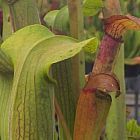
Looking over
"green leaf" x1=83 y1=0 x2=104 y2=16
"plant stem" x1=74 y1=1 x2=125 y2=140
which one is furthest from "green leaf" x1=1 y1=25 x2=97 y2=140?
"green leaf" x1=83 y1=0 x2=104 y2=16

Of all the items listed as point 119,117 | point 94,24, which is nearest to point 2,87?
point 119,117

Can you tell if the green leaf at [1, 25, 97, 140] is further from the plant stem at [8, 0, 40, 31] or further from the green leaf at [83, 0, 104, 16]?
the green leaf at [83, 0, 104, 16]

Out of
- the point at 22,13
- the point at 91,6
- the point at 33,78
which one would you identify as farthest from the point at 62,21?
the point at 33,78

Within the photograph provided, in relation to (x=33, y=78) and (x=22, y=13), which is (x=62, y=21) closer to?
(x=22, y=13)

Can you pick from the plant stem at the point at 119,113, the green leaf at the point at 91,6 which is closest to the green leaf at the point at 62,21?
the green leaf at the point at 91,6

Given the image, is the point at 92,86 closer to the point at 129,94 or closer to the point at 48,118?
the point at 48,118

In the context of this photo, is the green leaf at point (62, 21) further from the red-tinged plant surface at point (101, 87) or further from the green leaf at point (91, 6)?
the red-tinged plant surface at point (101, 87)
